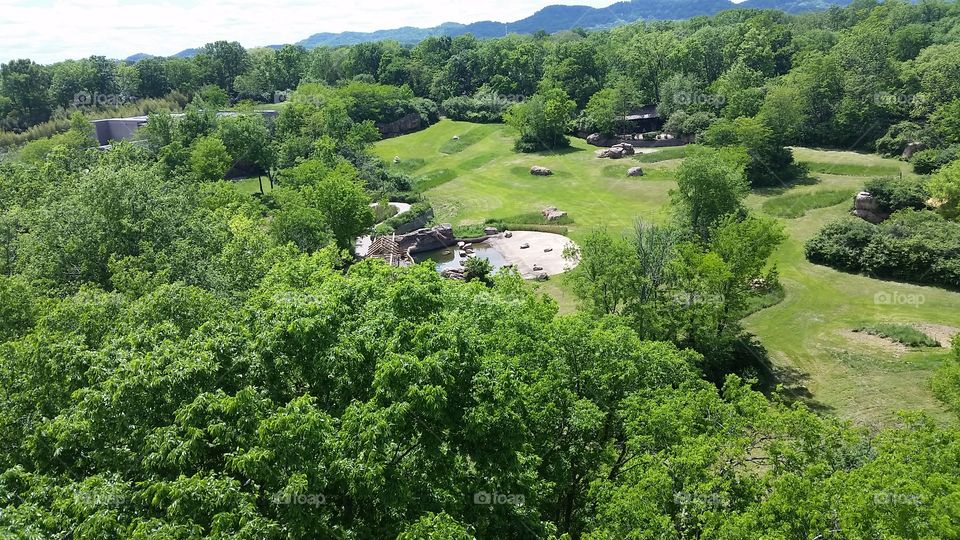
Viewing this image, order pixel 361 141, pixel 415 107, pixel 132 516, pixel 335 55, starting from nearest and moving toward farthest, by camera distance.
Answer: pixel 132 516 → pixel 361 141 → pixel 415 107 → pixel 335 55

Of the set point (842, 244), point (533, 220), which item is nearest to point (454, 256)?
point (533, 220)

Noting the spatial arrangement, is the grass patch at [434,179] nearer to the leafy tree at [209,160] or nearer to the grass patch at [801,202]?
the leafy tree at [209,160]

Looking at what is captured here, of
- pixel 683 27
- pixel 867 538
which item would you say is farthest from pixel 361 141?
pixel 683 27

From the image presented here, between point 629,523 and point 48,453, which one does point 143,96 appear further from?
point 629,523

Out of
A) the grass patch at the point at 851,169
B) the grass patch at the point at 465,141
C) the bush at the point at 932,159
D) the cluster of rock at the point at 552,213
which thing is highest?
the grass patch at the point at 465,141

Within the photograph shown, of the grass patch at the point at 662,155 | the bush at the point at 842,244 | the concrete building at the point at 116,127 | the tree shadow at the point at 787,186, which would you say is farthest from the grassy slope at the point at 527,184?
the concrete building at the point at 116,127

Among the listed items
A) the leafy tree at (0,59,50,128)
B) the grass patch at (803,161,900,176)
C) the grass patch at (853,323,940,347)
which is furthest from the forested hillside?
the leafy tree at (0,59,50,128)
